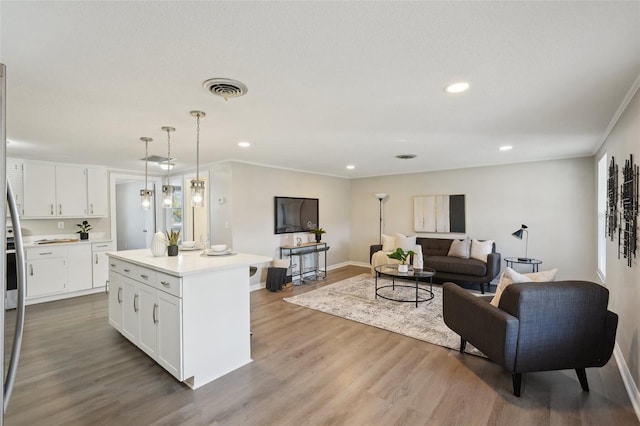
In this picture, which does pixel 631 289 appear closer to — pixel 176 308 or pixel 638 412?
pixel 638 412

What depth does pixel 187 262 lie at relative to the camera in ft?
8.80

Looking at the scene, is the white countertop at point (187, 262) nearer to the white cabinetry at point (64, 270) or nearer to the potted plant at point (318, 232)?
the white cabinetry at point (64, 270)

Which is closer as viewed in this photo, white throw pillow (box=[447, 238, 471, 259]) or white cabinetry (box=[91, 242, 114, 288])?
white cabinetry (box=[91, 242, 114, 288])

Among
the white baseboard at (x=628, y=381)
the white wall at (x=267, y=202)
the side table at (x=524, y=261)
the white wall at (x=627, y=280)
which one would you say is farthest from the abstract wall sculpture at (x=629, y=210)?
the white wall at (x=267, y=202)

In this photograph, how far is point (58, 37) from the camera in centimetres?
149

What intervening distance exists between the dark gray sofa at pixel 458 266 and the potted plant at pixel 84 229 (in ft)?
20.2

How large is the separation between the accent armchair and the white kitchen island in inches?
81.0

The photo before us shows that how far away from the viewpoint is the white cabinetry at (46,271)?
4488mm

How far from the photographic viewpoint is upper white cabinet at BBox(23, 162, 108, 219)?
479cm

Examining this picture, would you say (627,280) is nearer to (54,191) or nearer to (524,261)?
(524,261)

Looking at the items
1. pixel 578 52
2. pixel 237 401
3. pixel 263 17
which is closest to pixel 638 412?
pixel 578 52

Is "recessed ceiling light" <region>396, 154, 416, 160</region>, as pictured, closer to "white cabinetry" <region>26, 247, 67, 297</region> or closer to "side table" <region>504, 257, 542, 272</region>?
"side table" <region>504, 257, 542, 272</region>

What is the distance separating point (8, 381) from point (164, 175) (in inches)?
241

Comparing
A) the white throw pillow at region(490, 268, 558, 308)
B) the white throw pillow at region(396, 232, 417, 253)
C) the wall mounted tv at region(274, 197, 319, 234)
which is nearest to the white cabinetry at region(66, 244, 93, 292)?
the wall mounted tv at region(274, 197, 319, 234)
